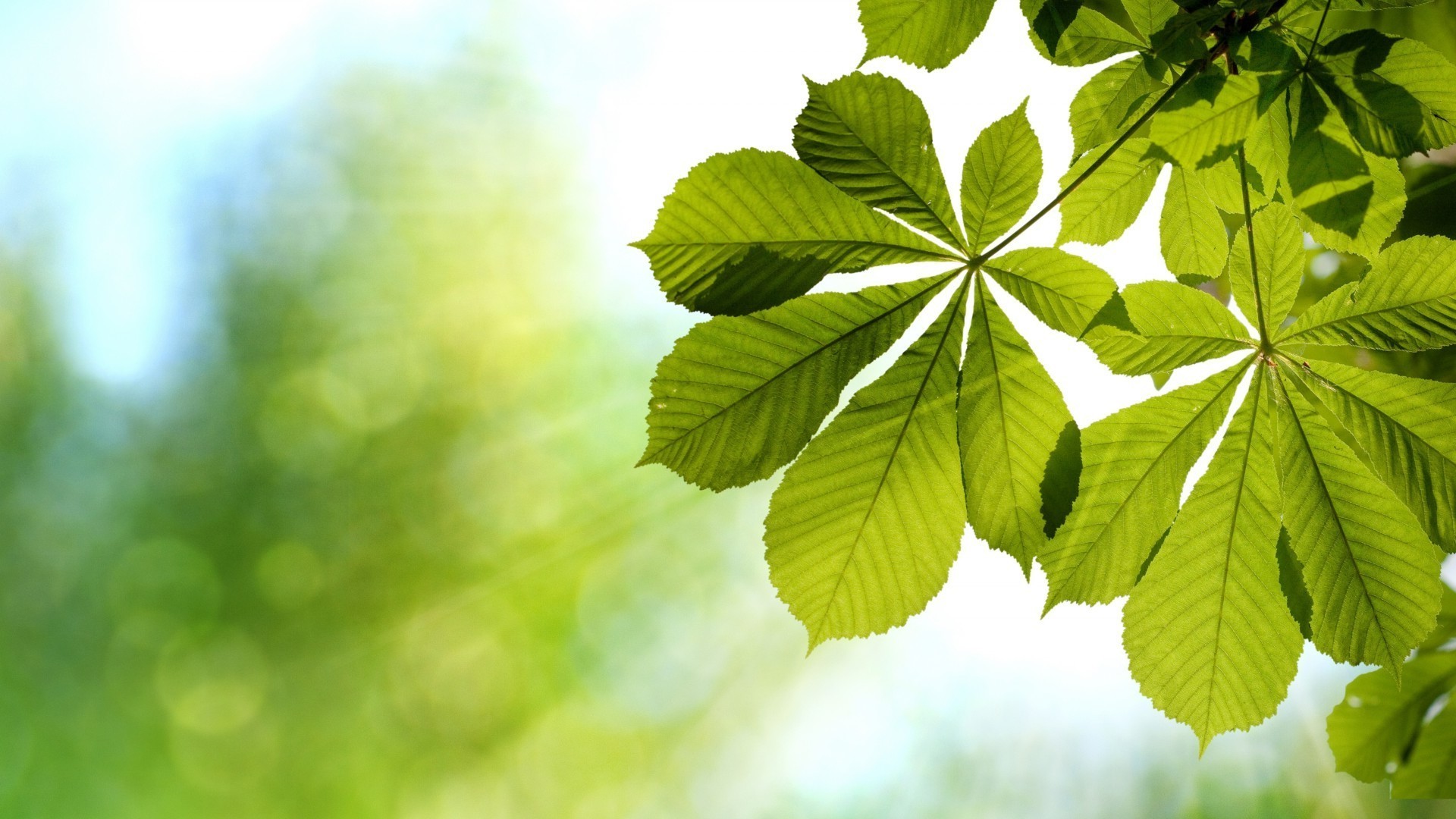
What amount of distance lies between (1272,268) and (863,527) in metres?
0.36

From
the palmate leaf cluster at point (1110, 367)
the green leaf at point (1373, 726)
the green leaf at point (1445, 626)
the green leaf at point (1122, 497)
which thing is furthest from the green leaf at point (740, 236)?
the green leaf at point (1445, 626)

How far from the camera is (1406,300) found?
1.96 ft

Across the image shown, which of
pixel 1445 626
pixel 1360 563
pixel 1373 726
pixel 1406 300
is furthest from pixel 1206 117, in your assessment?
pixel 1445 626

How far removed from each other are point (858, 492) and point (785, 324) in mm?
108

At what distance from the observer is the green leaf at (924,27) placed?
0.63 metres

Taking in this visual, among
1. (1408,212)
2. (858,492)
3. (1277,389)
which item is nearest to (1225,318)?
(1277,389)

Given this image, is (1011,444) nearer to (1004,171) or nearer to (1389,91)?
(1004,171)

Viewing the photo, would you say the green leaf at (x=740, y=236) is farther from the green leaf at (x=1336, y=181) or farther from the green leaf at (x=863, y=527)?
the green leaf at (x=1336, y=181)

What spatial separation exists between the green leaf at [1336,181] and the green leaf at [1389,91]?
1 cm

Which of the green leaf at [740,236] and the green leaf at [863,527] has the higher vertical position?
the green leaf at [740,236]

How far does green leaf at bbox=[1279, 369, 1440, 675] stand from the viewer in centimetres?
56

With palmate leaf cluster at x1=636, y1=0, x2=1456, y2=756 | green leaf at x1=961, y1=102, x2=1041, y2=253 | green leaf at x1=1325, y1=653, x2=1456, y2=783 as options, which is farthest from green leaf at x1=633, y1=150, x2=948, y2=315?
green leaf at x1=1325, y1=653, x2=1456, y2=783

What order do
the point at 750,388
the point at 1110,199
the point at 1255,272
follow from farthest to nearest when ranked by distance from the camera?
1. the point at 1110,199
2. the point at 1255,272
3. the point at 750,388

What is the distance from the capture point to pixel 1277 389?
0.63 m
